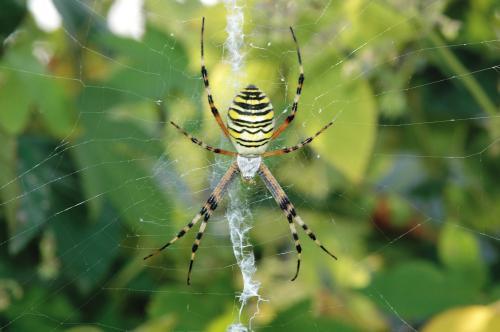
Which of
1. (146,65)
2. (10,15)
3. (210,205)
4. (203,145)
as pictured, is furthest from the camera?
(210,205)

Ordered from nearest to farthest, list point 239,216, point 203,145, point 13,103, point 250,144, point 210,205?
point 13,103 < point 250,144 < point 203,145 < point 239,216 < point 210,205

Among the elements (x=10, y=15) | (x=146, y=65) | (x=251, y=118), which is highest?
(x=10, y=15)

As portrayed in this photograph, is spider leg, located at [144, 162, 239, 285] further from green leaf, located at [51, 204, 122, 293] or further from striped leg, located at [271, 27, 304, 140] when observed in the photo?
striped leg, located at [271, 27, 304, 140]

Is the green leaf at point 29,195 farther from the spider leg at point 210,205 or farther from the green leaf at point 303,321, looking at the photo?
the green leaf at point 303,321

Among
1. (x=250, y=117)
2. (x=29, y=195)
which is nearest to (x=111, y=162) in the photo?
(x=29, y=195)

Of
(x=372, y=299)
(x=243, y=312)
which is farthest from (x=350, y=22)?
(x=243, y=312)

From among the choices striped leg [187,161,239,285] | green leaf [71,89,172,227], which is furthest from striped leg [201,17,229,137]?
striped leg [187,161,239,285]

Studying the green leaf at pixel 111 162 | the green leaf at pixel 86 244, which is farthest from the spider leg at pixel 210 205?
the green leaf at pixel 111 162

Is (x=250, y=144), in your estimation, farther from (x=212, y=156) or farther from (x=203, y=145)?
(x=212, y=156)
